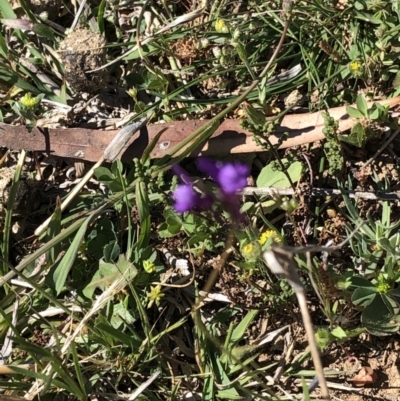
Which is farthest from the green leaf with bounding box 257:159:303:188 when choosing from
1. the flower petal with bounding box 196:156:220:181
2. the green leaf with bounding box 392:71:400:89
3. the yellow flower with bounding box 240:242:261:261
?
the green leaf with bounding box 392:71:400:89

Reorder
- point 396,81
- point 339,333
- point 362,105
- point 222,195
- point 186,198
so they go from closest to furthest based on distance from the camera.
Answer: point 222,195 < point 186,198 < point 339,333 < point 362,105 < point 396,81

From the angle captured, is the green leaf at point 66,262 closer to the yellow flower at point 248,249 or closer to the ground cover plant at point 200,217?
the ground cover plant at point 200,217

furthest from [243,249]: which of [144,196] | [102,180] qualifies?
[102,180]

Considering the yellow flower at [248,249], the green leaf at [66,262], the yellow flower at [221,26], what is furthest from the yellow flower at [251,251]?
the yellow flower at [221,26]

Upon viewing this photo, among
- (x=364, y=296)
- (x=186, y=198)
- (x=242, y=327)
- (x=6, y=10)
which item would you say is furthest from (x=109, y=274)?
(x=6, y=10)

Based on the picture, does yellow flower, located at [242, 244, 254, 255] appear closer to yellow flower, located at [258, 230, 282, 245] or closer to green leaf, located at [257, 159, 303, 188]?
yellow flower, located at [258, 230, 282, 245]

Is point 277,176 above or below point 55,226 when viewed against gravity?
above

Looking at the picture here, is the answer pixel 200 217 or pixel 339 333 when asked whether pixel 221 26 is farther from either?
pixel 339 333

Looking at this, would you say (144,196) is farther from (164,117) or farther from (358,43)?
(358,43)
